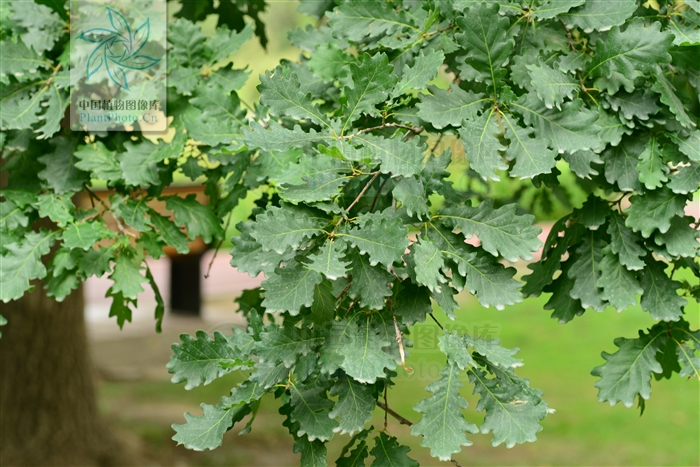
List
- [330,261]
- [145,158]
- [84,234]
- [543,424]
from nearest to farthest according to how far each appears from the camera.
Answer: [330,261]
[84,234]
[145,158]
[543,424]

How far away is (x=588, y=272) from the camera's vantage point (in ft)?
5.46

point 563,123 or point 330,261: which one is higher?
point 563,123

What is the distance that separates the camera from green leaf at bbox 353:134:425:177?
135 centimetres

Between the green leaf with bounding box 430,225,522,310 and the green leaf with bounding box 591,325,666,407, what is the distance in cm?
37

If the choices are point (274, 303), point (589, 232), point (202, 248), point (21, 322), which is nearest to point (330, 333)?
point (274, 303)

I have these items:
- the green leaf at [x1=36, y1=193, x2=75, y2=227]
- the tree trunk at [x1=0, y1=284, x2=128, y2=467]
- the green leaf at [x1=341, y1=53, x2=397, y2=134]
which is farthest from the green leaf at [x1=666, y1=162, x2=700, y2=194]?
the tree trunk at [x1=0, y1=284, x2=128, y2=467]

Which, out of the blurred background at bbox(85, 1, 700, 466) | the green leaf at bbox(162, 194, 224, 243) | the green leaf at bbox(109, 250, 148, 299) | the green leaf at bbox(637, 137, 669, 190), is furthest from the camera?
the blurred background at bbox(85, 1, 700, 466)

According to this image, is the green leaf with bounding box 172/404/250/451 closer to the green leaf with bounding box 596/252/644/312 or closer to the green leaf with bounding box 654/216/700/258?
the green leaf with bounding box 596/252/644/312

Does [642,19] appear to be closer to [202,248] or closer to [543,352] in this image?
[202,248]

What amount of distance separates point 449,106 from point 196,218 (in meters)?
0.91

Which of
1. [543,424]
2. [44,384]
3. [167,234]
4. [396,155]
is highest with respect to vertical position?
[396,155]

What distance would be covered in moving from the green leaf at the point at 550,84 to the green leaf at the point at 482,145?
0.11 metres

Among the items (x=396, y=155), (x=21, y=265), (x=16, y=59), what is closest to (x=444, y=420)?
(x=396, y=155)

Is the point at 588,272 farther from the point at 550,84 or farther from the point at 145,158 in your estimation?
the point at 145,158
